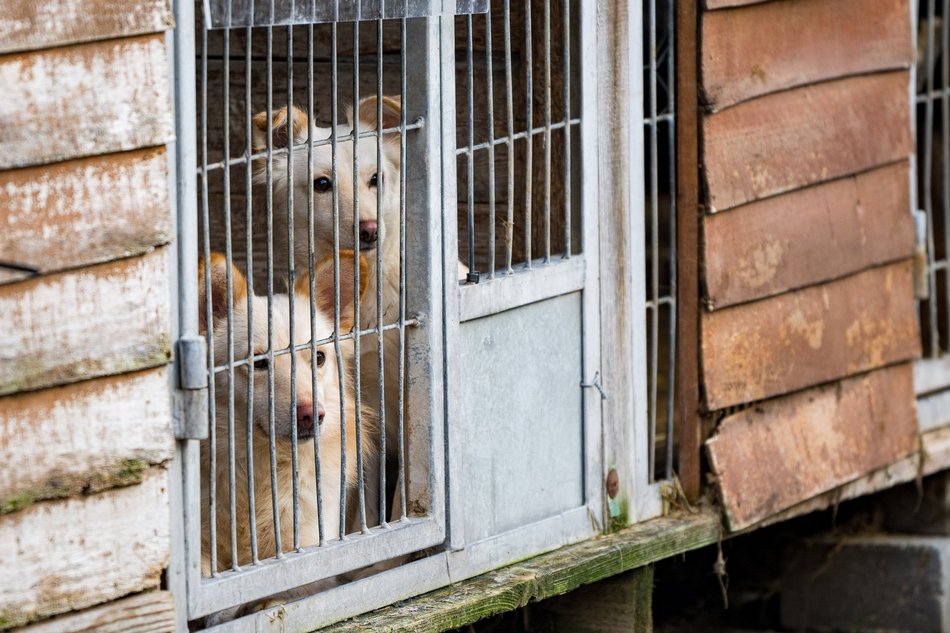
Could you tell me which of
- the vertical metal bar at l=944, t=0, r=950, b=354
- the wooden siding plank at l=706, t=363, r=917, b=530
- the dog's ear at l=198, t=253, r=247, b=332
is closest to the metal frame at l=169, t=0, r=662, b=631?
the wooden siding plank at l=706, t=363, r=917, b=530

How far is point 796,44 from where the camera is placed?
16.9 feet

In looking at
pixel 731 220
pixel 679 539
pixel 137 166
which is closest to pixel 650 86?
pixel 731 220

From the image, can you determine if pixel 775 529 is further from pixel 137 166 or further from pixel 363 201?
pixel 137 166

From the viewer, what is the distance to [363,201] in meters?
4.61

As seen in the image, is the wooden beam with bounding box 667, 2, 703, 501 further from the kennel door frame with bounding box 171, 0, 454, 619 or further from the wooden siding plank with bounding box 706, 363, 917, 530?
the kennel door frame with bounding box 171, 0, 454, 619

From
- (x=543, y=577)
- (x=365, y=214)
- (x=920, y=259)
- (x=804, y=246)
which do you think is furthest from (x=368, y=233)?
(x=920, y=259)

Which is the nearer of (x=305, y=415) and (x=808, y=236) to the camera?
(x=305, y=415)

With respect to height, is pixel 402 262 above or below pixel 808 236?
above

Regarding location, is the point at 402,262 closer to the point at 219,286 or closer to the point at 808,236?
the point at 219,286

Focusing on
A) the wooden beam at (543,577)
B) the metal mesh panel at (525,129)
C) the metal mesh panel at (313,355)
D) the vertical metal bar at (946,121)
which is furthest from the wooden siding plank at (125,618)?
the vertical metal bar at (946,121)

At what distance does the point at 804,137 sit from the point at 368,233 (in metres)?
1.80

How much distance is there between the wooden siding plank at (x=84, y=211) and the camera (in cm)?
282

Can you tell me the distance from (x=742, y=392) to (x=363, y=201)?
154cm

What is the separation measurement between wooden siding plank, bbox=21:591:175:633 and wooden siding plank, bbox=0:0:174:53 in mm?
1183
